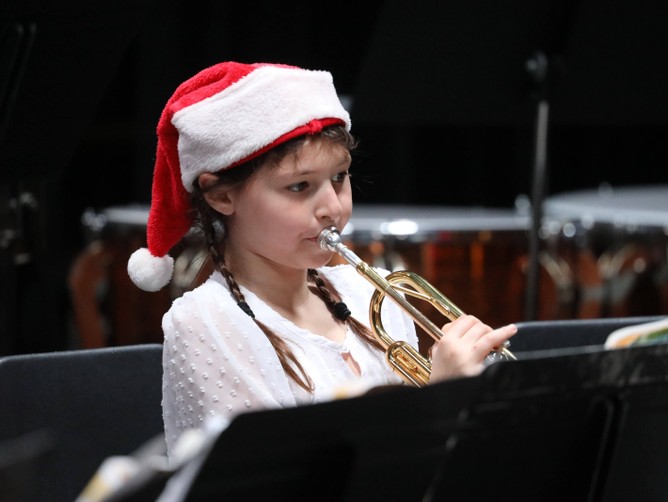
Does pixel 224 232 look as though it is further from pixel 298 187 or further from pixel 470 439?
pixel 470 439

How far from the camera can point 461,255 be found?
266 centimetres

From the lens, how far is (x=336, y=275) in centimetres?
155

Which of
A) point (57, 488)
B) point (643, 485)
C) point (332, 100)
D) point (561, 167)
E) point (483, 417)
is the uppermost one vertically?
point (332, 100)

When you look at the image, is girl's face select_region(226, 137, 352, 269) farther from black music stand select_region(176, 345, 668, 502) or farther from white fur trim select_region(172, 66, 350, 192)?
black music stand select_region(176, 345, 668, 502)

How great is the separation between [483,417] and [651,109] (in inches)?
69.5

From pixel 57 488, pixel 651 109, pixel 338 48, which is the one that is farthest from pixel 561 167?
pixel 57 488

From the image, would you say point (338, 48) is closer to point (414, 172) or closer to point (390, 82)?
point (414, 172)

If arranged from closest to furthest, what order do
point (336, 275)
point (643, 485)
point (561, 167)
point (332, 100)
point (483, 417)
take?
point (483, 417) → point (643, 485) → point (332, 100) → point (336, 275) → point (561, 167)

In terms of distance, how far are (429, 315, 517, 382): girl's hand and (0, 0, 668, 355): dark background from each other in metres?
0.48

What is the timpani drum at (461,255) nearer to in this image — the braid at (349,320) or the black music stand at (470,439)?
the braid at (349,320)

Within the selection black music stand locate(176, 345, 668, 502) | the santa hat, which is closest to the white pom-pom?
the santa hat

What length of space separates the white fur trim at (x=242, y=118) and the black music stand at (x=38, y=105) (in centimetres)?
33

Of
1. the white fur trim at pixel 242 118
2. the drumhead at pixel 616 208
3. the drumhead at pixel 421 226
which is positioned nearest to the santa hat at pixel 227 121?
the white fur trim at pixel 242 118

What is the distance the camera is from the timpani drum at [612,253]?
2672mm
